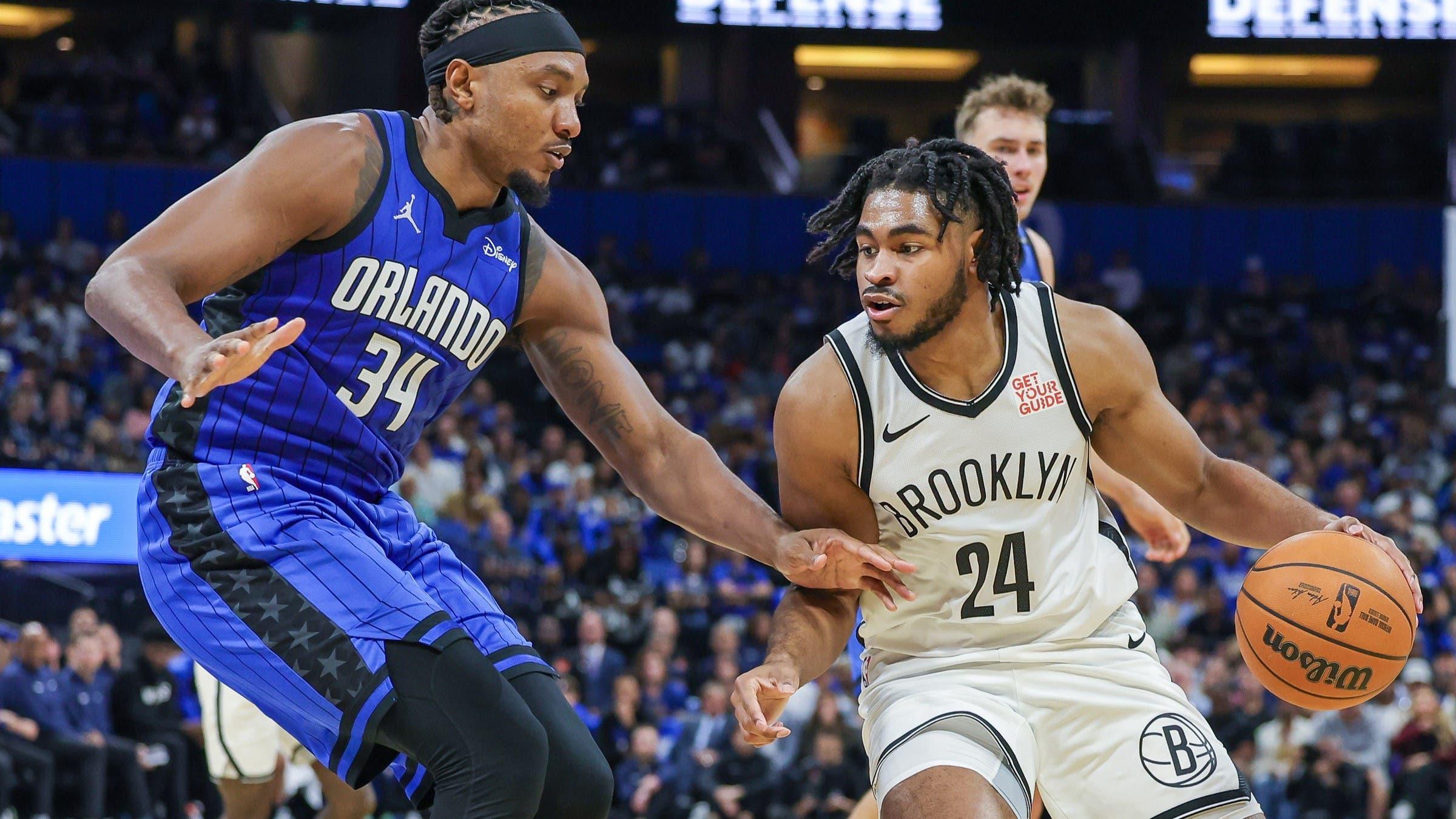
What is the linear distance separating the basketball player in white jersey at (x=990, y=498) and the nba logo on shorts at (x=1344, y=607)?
0.44 feet

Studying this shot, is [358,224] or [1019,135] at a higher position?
[358,224]

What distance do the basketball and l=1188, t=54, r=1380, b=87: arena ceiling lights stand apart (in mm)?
20697

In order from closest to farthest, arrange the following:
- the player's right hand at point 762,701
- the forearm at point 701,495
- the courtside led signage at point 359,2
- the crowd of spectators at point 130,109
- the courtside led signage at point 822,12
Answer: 1. the player's right hand at point 762,701
2. the forearm at point 701,495
3. the crowd of spectators at point 130,109
4. the courtside led signage at point 359,2
5. the courtside led signage at point 822,12

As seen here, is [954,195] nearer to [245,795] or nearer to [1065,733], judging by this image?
[1065,733]

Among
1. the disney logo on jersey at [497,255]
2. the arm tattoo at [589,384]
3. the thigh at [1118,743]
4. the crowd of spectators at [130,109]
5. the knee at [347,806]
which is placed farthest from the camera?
the crowd of spectators at [130,109]

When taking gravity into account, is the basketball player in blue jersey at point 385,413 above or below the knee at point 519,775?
above

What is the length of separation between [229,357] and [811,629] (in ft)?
5.21

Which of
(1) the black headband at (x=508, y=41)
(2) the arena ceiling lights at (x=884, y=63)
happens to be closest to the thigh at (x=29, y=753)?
(1) the black headband at (x=508, y=41)

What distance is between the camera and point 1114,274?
19188 mm

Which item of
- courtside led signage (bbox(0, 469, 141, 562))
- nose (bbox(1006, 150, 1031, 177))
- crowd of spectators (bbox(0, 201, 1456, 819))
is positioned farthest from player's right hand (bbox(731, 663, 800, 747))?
courtside led signage (bbox(0, 469, 141, 562))

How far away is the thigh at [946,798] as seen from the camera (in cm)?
332

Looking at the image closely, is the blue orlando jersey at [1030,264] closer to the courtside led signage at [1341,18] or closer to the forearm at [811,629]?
the forearm at [811,629]

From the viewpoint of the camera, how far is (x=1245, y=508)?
3896mm

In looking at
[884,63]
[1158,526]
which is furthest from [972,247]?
[884,63]
